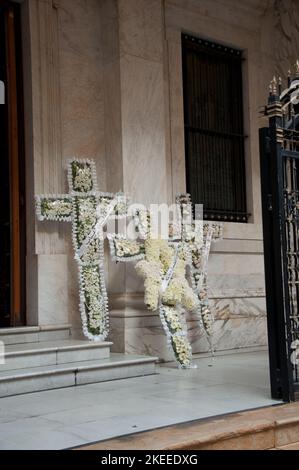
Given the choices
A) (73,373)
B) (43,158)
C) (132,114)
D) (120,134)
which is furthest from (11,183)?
(73,373)

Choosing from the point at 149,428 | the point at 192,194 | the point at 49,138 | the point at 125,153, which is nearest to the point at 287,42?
the point at 192,194

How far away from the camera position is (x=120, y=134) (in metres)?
7.51

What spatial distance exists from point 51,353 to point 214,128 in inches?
165

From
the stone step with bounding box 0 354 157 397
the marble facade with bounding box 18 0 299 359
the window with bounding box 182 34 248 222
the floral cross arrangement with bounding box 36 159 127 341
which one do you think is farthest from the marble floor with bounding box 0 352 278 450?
the window with bounding box 182 34 248 222

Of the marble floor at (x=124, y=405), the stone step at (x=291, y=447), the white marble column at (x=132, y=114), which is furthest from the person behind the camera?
the white marble column at (x=132, y=114)

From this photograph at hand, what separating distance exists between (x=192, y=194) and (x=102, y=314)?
7.58ft

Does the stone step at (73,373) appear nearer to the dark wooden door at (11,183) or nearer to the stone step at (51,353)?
the stone step at (51,353)

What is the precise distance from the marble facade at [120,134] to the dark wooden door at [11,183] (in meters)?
0.12

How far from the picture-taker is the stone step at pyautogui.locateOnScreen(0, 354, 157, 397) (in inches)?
215

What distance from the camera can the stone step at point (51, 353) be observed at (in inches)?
229

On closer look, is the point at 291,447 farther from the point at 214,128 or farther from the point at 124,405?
the point at 214,128

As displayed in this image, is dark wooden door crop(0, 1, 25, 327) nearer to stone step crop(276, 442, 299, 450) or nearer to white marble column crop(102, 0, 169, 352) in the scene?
white marble column crop(102, 0, 169, 352)

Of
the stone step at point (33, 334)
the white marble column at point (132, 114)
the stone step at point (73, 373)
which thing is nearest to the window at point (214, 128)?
the white marble column at point (132, 114)

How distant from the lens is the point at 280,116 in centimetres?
513
